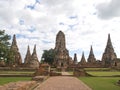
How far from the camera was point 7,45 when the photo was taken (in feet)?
84.5

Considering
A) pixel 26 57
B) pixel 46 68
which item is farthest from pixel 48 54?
pixel 46 68

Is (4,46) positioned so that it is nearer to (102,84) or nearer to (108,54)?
(102,84)

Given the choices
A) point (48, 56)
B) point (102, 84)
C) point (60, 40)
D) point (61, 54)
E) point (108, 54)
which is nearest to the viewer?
point (102, 84)

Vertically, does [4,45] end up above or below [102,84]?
above

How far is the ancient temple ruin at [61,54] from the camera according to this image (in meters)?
60.1

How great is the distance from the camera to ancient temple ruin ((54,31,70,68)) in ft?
197

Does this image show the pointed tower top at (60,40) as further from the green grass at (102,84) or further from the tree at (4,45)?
the green grass at (102,84)

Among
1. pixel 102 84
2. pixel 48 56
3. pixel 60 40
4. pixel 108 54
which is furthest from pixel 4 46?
pixel 48 56

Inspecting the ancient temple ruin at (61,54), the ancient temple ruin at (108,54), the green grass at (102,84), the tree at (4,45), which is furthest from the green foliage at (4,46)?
the ancient temple ruin at (108,54)

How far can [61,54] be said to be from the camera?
61.2 meters

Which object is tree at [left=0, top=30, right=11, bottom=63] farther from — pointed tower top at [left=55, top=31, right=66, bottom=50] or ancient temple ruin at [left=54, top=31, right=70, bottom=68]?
pointed tower top at [left=55, top=31, right=66, bottom=50]

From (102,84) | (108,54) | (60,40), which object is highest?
(60,40)

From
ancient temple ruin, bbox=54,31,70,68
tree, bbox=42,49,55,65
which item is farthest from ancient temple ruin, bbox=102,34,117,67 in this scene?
tree, bbox=42,49,55,65

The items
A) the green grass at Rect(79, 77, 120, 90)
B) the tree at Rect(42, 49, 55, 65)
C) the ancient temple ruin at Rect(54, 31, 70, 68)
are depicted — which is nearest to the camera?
the green grass at Rect(79, 77, 120, 90)
